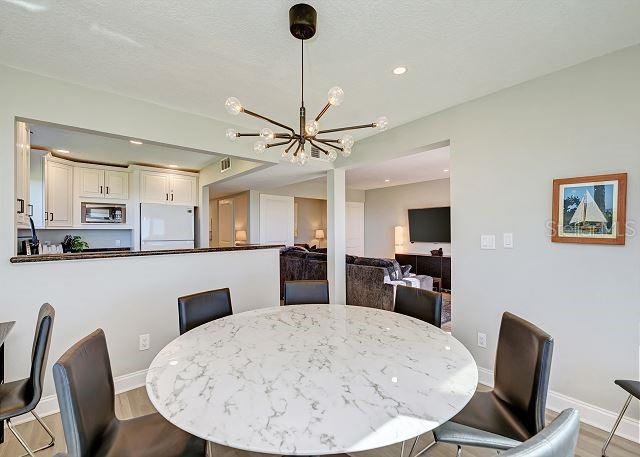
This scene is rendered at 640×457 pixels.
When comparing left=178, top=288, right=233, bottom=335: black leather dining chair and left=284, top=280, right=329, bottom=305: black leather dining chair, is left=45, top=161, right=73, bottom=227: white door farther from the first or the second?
left=284, top=280, right=329, bottom=305: black leather dining chair

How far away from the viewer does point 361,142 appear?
12.5ft

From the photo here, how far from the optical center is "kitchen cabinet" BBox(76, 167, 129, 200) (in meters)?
4.62

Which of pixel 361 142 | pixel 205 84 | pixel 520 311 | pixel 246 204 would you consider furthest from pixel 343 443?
pixel 246 204

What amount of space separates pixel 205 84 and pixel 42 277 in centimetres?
188

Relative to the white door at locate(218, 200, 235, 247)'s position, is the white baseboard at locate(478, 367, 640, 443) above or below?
below

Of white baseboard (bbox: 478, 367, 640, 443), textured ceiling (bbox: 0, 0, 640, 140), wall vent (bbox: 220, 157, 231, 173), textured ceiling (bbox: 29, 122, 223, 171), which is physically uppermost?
textured ceiling (bbox: 0, 0, 640, 140)

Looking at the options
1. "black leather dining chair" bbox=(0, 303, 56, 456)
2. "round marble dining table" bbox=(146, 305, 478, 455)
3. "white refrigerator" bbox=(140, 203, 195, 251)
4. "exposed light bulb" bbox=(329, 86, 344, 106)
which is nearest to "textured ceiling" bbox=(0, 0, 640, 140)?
"exposed light bulb" bbox=(329, 86, 344, 106)

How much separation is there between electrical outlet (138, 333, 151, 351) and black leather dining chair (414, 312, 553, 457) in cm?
243

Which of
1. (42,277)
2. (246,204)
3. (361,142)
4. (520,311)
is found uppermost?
(361,142)

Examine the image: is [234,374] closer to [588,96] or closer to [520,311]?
[520,311]

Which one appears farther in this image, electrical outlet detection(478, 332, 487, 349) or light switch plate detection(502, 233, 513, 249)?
electrical outlet detection(478, 332, 487, 349)

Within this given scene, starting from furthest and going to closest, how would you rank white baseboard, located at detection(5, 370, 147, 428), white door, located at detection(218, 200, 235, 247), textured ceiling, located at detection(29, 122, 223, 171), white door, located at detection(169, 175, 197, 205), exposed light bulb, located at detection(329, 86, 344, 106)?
1. white door, located at detection(218, 200, 235, 247)
2. white door, located at detection(169, 175, 197, 205)
3. textured ceiling, located at detection(29, 122, 223, 171)
4. white baseboard, located at detection(5, 370, 147, 428)
5. exposed light bulb, located at detection(329, 86, 344, 106)

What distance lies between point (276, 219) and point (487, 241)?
5.41 meters

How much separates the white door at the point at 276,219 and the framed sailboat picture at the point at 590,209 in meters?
5.80
